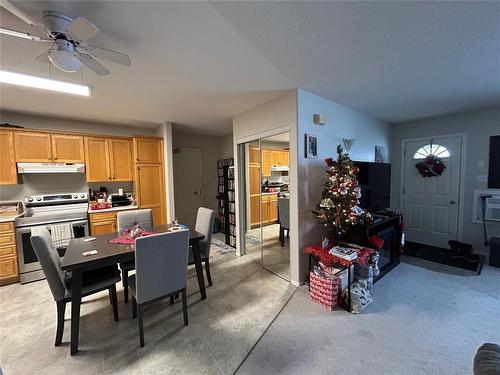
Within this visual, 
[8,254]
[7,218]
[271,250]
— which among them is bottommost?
[271,250]

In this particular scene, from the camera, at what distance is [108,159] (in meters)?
3.93

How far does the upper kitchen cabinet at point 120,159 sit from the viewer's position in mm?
3967

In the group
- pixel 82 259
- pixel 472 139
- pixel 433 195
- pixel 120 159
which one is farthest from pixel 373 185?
pixel 120 159

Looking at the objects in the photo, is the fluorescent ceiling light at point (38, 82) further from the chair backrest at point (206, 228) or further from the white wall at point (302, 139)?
the white wall at point (302, 139)

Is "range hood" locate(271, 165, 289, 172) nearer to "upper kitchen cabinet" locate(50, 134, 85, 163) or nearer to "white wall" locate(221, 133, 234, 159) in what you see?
"white wall" locate(221, 133, 234, 159)

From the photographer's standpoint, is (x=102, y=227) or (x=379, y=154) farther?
(x=379, y=154)

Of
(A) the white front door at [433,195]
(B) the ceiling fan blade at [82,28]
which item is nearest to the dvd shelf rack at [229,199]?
(B) the ceiling fan blade at [82,28]

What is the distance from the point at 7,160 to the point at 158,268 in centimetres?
316

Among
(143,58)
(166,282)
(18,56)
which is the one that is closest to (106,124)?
(18,56)

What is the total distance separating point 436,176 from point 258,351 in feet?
14.6

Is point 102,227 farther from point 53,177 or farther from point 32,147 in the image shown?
point 32,147

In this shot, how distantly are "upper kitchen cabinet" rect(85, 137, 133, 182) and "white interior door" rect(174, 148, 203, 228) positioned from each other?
1.13 metres

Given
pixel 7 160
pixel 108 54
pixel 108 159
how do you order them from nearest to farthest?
1. pixel 108 54
2. pixel 7 160
3. pixel 108 159

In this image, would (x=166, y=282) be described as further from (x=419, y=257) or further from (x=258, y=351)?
(x=419, y=257)
